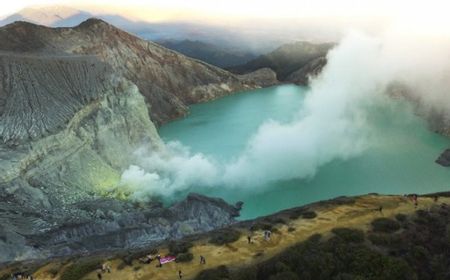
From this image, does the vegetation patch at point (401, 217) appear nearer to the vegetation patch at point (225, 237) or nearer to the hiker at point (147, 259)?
the vegetation patch at point (225, 237)

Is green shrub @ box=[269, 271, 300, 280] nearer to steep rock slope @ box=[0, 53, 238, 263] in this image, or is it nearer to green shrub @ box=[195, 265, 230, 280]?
green shrub @ box=[195, 265, 230, 280]

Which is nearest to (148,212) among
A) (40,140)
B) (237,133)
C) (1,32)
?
(40,140)

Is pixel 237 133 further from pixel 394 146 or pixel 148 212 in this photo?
pixel 148 212

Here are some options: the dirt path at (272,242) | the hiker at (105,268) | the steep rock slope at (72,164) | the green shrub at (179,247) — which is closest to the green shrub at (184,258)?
the dirt path at (272,242)

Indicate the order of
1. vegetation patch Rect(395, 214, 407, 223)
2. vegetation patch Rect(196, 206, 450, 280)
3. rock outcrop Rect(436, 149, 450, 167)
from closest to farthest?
vegetation patch Rect(196, 206, 450, 280) < vegetation patch Rect(395, 214, 407, 223) < rock outcrop Rect(436, 149, 450, 167)

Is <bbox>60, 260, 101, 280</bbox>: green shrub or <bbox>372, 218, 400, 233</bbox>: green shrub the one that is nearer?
<bbox>372, 218, 400, 233</bbox>: green shrub

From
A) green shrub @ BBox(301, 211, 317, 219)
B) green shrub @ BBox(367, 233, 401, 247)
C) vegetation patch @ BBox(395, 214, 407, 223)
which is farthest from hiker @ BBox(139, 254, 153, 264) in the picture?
vegetation patch @ BBox(395, 214, 407, 223)
